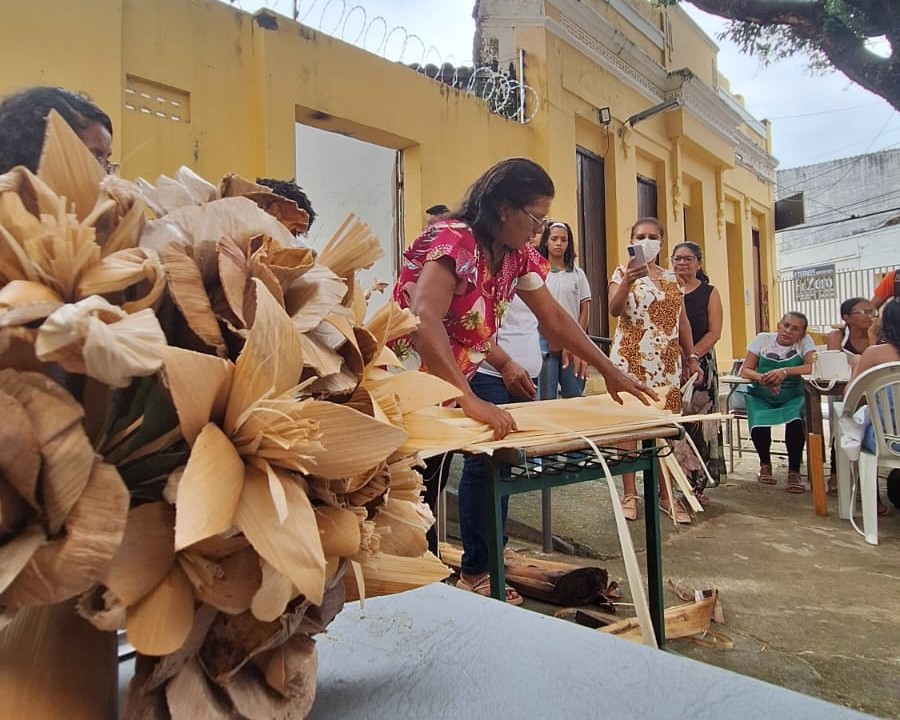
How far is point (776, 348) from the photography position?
5.23 meters

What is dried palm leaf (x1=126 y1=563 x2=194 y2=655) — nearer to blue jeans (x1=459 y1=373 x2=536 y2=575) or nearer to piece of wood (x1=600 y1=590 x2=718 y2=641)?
blue jeans (x1=459 y1=373 x2=536 y2=575)

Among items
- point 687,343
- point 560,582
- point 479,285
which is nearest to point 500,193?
point 479,285

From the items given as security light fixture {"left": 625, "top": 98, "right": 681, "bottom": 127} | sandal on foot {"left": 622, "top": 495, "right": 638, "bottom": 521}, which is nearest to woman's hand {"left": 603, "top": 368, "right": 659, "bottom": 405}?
sandal on foot {"left": 622, "top": 495, "right": 638, "bottom": 521}

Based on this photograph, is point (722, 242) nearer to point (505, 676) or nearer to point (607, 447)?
point (607, 447)

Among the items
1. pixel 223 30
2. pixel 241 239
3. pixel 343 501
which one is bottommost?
pixel 343 501

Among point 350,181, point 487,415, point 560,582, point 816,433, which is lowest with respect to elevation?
point 560,582

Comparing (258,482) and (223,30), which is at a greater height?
(223,30)

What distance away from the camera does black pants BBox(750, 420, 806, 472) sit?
5016 millimetres

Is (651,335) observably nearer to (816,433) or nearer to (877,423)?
(877,423)

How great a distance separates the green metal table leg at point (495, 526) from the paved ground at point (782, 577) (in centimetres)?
88

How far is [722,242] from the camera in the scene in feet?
34.3

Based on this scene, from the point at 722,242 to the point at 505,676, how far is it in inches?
431

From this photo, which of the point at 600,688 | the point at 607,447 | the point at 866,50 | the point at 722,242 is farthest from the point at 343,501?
the point at 722,242

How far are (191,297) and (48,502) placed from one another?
0.49 ft
